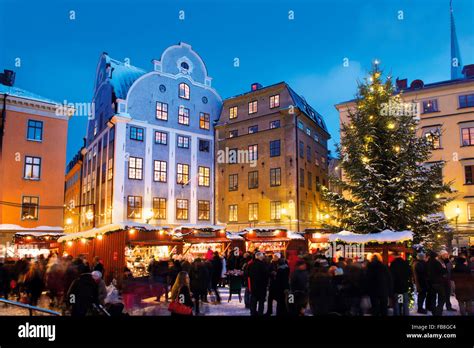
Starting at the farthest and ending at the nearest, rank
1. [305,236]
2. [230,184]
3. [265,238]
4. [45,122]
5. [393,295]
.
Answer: [230,184]
[45,122]
[305,236]
[265,238]
[393,295]

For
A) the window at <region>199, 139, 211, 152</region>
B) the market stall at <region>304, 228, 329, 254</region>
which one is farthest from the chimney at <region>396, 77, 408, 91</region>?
the window at <region>199, 139, 211, 152</region>

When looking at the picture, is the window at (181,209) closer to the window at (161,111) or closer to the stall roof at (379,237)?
the window at (161,111)

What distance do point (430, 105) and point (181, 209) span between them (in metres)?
22.3

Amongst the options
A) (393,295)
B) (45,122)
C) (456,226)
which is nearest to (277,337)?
(393,295)

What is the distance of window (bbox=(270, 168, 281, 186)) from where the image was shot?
34.5m

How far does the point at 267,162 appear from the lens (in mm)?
35281

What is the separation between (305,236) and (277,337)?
24.5 metres

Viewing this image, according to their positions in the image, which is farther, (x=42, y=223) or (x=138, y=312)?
(x=42, y=223)

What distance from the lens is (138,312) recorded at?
524 inches

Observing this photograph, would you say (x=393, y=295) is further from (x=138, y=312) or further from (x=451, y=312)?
(x=138, y=312)

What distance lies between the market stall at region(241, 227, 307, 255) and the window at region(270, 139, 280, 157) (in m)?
7.90

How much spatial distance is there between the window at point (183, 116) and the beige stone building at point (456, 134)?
1315 cm

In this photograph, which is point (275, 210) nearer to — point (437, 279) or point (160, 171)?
point (160, 171)

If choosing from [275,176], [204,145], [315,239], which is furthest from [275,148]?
[315,239]
